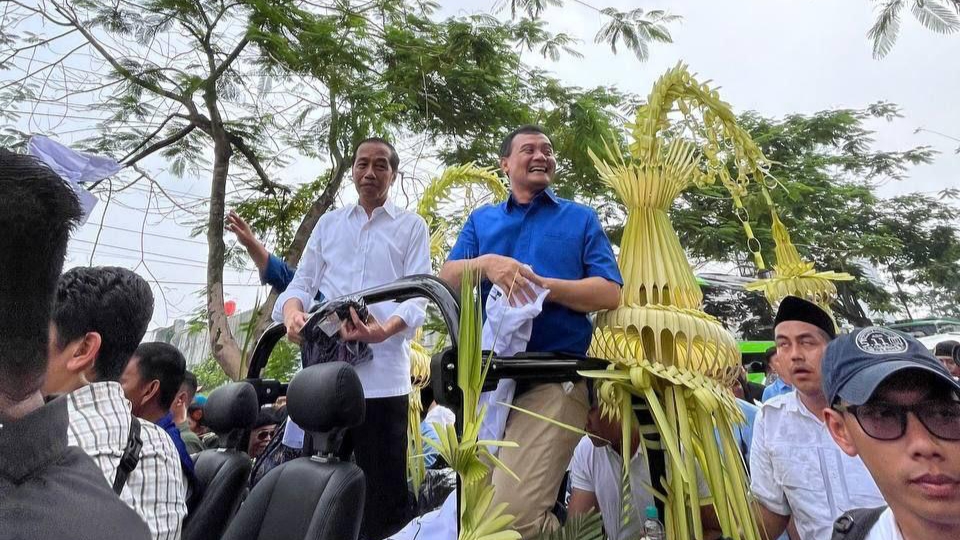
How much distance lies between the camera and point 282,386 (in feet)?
9.09

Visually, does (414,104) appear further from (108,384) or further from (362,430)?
(108,384)

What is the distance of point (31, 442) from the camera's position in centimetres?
77

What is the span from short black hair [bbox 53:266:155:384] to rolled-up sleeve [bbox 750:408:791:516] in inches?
78.7

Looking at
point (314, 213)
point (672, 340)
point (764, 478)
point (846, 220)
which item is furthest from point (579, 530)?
point (846, 220)

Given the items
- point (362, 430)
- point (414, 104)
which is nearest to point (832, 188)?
point (414, 104)

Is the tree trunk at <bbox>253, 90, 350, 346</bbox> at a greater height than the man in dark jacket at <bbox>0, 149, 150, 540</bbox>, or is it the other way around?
the tree trunk at <bbox>253, 90, 350, 346</bbox>

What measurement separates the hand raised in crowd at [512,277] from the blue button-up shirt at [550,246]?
0.19 meters

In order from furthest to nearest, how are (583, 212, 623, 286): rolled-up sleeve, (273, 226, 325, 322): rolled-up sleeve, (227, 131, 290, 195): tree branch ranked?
1. (227, 131, 290, 195): tree branch
2. (273, 226, 325, 322): rolled-up sleeve
3. (583, 212, 623, 286): rolled-up sleeve

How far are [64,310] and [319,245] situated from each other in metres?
1.49

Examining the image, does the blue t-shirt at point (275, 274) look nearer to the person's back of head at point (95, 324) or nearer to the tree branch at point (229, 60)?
the person's back of head at point (95, 324)

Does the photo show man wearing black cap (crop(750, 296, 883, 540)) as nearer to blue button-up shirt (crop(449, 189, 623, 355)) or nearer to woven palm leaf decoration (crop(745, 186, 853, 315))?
woven palm leaf decoration (crop(745, 186, 853, 315))

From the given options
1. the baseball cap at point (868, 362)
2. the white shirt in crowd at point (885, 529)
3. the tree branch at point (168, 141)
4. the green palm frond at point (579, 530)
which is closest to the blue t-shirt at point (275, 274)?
the green palm frond at point (579, 530)

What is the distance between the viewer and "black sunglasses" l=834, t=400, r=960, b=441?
1.29 m

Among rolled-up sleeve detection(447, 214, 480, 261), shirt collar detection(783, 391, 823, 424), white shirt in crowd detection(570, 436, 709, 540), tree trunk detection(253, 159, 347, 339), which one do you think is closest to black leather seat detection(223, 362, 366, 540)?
rolled-up sleeve detection(447, 214, 480, 261)
